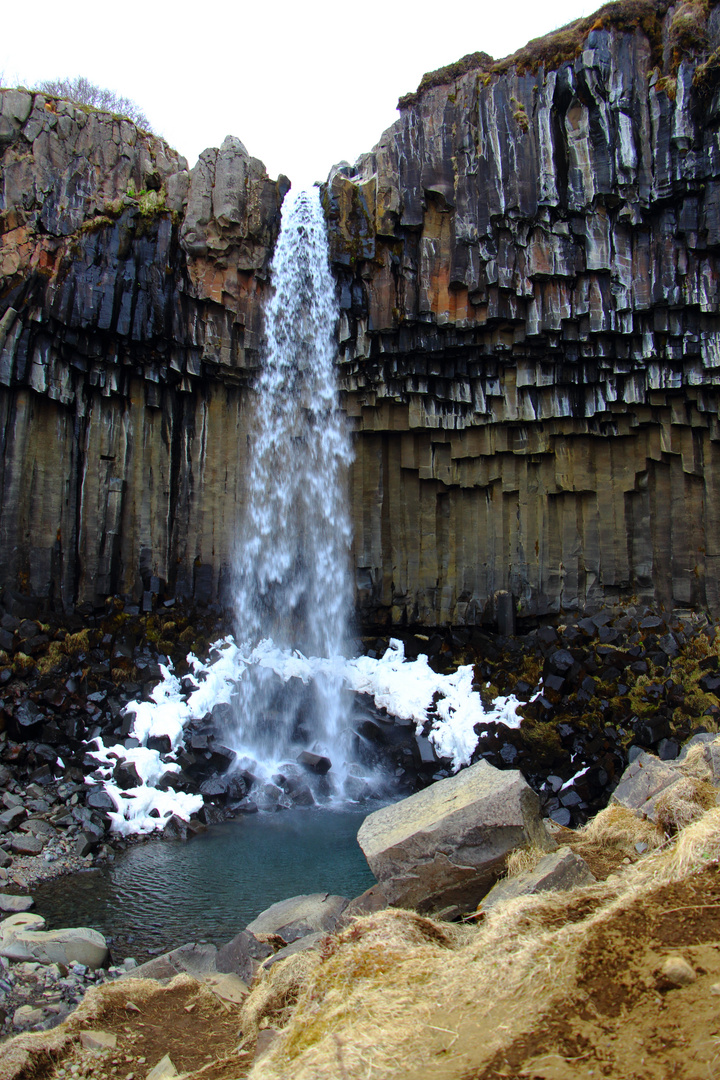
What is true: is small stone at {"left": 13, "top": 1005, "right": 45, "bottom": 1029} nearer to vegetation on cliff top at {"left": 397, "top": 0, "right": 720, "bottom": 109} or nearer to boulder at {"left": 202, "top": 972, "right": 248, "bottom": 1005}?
boulder at {"left": 202, "top": 972, "right": 248, "bottom": 1005}

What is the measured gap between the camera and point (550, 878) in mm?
4961

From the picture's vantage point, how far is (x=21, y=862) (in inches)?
394

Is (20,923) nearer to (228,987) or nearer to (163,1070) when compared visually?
(228,987)

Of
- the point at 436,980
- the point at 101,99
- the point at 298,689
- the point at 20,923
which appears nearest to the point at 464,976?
the point at 436,980

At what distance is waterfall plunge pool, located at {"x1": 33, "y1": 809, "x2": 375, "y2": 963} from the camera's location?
824 cm

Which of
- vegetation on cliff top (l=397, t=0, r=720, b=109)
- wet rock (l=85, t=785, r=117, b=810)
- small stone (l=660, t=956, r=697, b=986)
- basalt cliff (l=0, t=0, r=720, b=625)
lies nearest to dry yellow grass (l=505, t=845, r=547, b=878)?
small stone (l=660, t=956, r=697, b=986)

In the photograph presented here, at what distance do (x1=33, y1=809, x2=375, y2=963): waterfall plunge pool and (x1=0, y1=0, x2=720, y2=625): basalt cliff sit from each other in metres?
7.37

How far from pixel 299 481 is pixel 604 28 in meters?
11.9

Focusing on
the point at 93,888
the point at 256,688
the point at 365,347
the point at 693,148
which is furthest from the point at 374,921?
the point at 693,148

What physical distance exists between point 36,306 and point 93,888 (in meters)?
11.8

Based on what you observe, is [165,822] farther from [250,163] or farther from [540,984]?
[250,163]

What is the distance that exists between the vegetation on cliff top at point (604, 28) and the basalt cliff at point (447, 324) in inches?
2.0

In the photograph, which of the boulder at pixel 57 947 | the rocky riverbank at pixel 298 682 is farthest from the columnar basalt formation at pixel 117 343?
the boulder at pixel 57 947

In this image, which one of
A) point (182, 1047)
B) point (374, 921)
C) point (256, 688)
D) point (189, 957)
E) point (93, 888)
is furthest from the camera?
point (256, 688)
